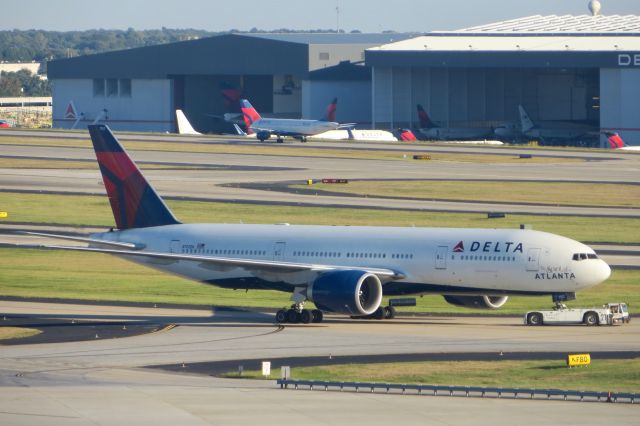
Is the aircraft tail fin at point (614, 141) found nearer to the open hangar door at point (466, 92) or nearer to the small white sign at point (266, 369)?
the open hangar door at point (466, 92)

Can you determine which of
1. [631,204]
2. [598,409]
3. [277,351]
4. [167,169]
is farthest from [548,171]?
[598,409]

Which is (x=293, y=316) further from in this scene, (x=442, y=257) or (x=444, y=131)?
(x=444, y=131)

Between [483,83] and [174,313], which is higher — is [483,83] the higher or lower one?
the higher one

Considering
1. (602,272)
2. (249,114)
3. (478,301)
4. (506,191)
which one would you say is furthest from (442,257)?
(249,114)

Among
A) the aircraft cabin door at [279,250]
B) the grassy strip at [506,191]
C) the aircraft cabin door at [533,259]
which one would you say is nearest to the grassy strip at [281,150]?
the grassy strip at [506,191]

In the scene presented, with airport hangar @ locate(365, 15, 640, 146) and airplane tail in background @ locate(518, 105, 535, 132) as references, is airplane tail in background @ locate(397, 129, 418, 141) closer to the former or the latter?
airport hangar @ locate(365, 15, 640, 146)

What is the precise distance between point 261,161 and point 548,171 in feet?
101

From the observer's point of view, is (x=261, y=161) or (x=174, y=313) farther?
(x=261, y=161)

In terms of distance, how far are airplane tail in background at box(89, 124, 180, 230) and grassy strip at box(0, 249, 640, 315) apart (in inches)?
155

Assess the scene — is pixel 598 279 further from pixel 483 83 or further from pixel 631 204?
pixel 483 83

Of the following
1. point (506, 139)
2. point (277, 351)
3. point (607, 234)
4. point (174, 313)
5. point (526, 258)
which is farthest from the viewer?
point (506, 139)

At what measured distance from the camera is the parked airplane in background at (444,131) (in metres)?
184

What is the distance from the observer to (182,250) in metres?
60.8

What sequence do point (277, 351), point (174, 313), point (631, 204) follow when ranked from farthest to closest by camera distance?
1. point (631, 204)
2. point (174, 313)
3. point (277, 351)
